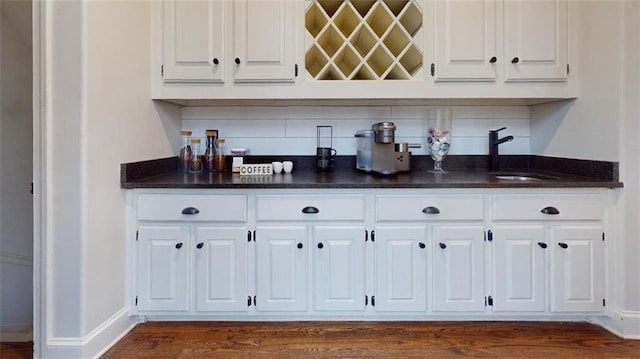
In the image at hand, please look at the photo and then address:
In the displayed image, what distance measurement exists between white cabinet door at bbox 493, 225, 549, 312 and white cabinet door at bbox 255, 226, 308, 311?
1006 mm

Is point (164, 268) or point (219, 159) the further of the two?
point (219, 159)

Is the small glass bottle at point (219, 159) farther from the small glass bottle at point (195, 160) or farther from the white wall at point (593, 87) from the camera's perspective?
the white wall at point (593, 87)

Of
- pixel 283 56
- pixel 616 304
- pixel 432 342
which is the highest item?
pixel 283 56

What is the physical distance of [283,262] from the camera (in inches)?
75.9

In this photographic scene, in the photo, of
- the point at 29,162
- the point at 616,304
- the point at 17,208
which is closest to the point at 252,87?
the point at 29,162

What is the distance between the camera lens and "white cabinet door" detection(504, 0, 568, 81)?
2100mm

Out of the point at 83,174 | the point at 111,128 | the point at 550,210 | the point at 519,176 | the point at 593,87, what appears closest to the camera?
the point at 83,174

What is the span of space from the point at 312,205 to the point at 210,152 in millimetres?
939

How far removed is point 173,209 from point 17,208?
1.00 metres

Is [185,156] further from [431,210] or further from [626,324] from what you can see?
[626,324]

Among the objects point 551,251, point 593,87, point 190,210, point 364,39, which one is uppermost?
point 364,39

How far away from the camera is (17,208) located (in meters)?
2.13

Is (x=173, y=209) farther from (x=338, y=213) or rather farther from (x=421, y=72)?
(x=421, y=72)

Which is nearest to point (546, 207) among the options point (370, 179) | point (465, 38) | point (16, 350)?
point (370, 179)
